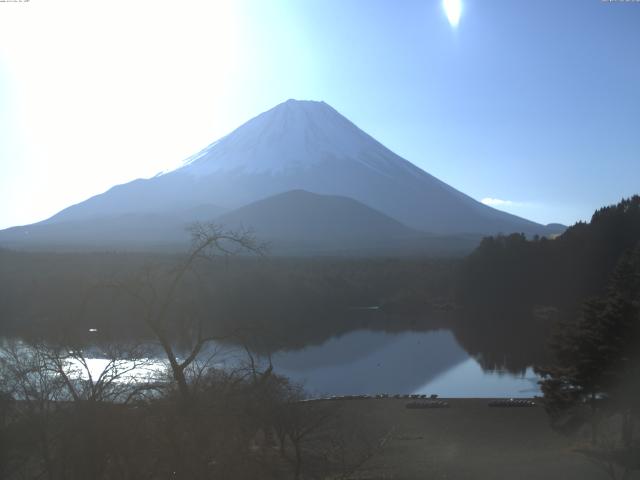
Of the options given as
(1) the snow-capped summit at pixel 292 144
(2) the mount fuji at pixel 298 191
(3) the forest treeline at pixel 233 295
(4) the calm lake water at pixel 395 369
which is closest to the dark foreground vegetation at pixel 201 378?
(3) the forest treeline at pixel 233 295

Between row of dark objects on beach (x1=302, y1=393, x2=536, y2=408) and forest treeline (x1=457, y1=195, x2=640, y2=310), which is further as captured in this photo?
forest treeline (x1=457, y1=195, x2=640, y2=310)

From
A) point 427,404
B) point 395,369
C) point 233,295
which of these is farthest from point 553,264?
point 427,404

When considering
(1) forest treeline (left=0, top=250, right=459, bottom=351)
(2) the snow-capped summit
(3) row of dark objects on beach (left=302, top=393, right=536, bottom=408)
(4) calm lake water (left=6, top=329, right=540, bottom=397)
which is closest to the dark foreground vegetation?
(1) forest treeline (left=0, top=250, right=459, bottom=351)

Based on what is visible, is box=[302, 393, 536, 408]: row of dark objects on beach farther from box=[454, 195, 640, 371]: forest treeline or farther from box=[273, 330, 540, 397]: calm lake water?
box=[454, 195, 640, 371]: forest treeline

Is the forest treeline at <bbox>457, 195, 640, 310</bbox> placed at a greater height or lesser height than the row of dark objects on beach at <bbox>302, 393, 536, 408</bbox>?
greater

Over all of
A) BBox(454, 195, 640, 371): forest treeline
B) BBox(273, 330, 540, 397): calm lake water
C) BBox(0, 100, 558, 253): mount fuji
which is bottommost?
BBox(273, 330, 540, 397): calm lake water

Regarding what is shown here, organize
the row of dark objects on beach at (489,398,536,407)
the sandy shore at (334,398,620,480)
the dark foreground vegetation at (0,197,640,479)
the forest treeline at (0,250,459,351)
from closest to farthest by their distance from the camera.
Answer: the dark foreground vegetation at (0,197,640,479), the forest treeline at (0,250,459,351), the sandy shore at (334,398,620,480), the row of dark objects on beach at (489,398,536,407)

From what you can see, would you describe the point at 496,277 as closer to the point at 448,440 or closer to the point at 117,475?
the point at 448,440
